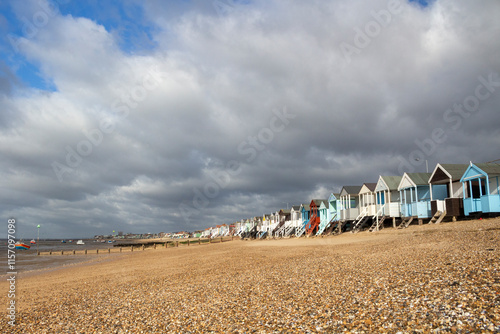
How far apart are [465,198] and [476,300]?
69.8ft

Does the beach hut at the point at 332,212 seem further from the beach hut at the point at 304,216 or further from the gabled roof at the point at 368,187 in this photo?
the beach hut at the point at 304,216

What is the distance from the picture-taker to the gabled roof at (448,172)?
89.9 feet

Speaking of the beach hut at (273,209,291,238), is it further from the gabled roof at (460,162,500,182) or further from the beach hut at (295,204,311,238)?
the gabled roof at (460,162,500,182)

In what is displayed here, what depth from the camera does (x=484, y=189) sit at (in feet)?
84.0

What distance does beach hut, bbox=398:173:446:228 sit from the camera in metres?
28.8

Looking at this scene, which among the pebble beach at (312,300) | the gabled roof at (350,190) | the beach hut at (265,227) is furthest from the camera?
the beach hut at (265,227)

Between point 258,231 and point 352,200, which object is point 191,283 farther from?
point 258,231

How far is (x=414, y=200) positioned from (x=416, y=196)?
2461 millimetres

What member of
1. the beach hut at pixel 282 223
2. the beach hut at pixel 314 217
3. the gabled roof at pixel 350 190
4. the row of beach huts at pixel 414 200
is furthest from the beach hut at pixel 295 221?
the gabled roof at pixel 350 190

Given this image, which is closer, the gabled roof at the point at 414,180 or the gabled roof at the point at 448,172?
the gabled roof at the point at 448,172

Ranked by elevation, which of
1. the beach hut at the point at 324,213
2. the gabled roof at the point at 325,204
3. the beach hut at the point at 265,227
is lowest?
the beach hut at the point at 265,227

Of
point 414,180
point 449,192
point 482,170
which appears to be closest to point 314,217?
point 414,180

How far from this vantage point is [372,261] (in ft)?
44.3

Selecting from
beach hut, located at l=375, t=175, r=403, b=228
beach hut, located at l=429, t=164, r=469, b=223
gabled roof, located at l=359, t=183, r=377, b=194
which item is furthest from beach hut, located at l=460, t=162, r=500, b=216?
gabled roof, located at l=359, t=183, r=377, b=194
